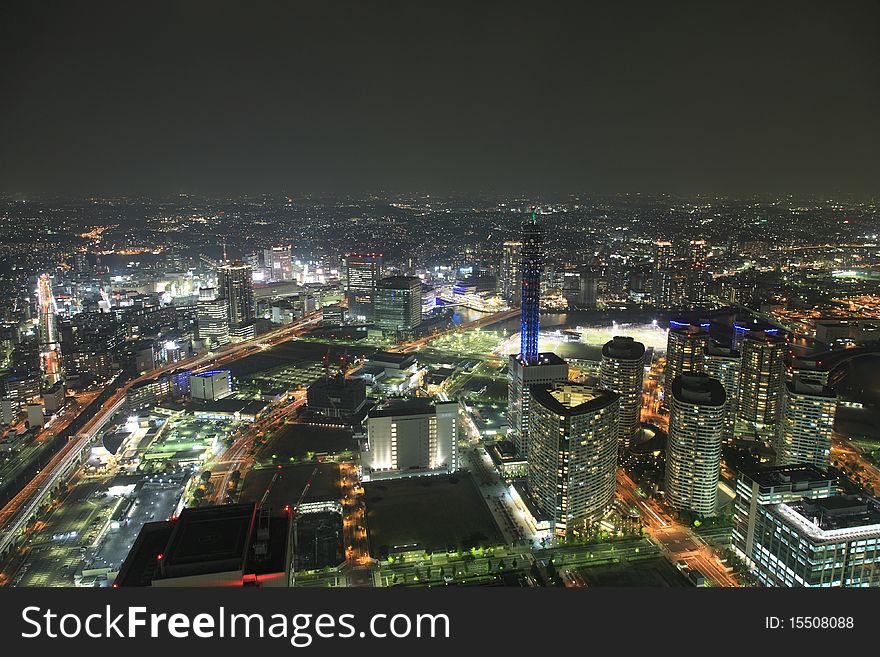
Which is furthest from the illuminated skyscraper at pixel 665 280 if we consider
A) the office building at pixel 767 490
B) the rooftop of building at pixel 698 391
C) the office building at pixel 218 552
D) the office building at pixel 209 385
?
the office building at pixel 218 552

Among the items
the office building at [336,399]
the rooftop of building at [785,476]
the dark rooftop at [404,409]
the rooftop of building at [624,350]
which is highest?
the rooftop of building at [624,350]

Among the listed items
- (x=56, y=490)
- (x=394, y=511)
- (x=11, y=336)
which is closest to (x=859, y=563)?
(x=394, y=511)

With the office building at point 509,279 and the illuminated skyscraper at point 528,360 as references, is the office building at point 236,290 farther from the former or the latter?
the illuminated skyscraper at point 528,360

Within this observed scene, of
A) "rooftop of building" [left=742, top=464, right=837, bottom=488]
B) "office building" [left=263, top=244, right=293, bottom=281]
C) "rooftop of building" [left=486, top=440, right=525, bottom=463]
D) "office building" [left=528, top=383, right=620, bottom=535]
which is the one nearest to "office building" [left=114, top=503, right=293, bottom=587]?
"office building" [left=528, top=383, right=620, bottom=535]

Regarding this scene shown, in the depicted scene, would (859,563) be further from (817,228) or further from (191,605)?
(817,228)

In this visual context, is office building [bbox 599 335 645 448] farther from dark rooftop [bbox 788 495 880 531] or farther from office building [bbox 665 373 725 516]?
dark rooftop [bbox 788 495 880 531]

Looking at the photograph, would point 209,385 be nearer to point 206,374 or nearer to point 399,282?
point 206,374

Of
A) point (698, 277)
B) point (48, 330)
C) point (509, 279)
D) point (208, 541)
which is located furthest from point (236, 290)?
point (698, 277)
